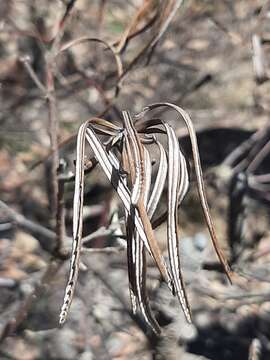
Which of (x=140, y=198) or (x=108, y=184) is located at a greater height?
(x=108, y=184)

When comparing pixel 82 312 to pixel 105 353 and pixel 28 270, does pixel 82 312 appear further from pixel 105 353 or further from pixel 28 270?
pixel 28 270

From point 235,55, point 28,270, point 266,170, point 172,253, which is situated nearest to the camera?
point 172,253

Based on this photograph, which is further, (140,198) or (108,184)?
(108,184)

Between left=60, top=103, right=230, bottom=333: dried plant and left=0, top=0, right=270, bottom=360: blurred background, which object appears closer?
left=60, top=103, right=230, bottom=333: dried plant

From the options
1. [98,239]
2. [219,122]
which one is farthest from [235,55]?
[98,239]
